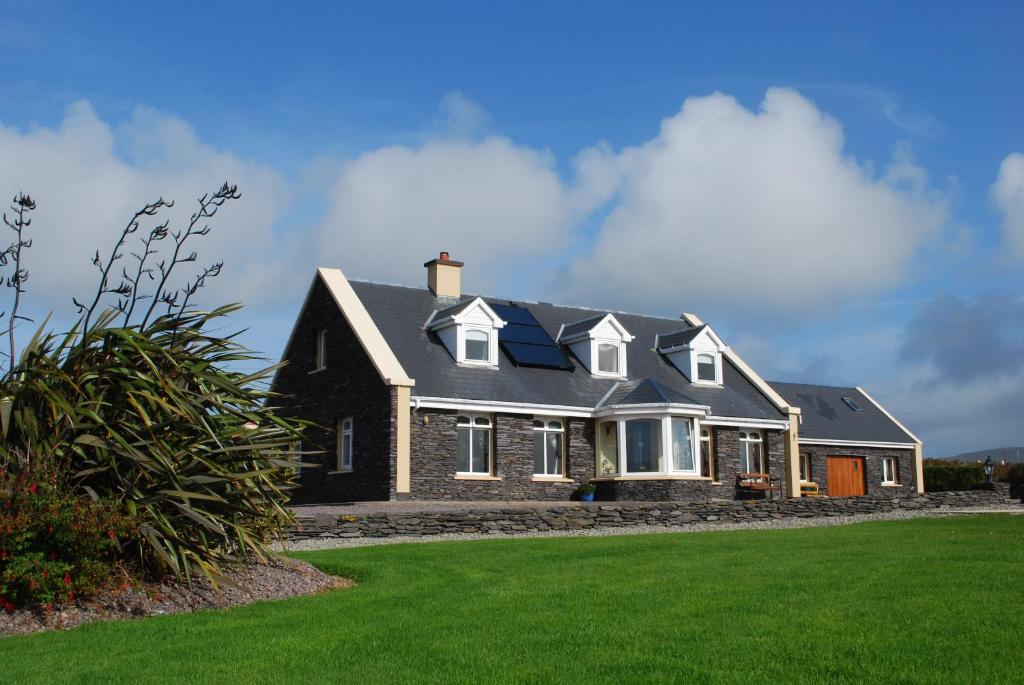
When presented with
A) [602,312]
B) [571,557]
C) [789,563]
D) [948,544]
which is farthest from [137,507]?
[602,312]

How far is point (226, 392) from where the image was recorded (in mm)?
12562

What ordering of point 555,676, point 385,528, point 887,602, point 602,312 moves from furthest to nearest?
1. point 602,312
2. point 385,528
3. point 887,602
4. point 555,676

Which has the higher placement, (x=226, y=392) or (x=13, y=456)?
(x=226, y=392)

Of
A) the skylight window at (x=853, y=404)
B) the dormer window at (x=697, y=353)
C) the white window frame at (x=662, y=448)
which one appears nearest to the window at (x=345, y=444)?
the white window frame at (x=662, y=448)

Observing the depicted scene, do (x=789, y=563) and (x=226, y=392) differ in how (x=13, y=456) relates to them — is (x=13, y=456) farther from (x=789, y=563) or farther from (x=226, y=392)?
(x=789, y=563)

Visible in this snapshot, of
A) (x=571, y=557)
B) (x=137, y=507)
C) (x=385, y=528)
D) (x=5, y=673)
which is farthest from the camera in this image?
(x=385, y=528)

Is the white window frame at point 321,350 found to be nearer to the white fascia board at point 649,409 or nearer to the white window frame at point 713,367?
the white fascia board at point 649,409

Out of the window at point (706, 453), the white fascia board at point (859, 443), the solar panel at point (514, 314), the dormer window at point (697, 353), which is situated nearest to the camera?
the window at point (706, 453)

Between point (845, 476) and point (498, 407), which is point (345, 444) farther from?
point (845, 476)

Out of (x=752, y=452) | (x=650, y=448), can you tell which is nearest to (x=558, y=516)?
(x=650, y=448)

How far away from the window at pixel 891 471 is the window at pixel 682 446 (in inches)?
594

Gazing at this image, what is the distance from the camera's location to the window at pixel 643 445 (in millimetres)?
27219

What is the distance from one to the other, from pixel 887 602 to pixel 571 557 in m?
5.16

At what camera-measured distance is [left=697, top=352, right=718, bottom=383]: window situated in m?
31.7
